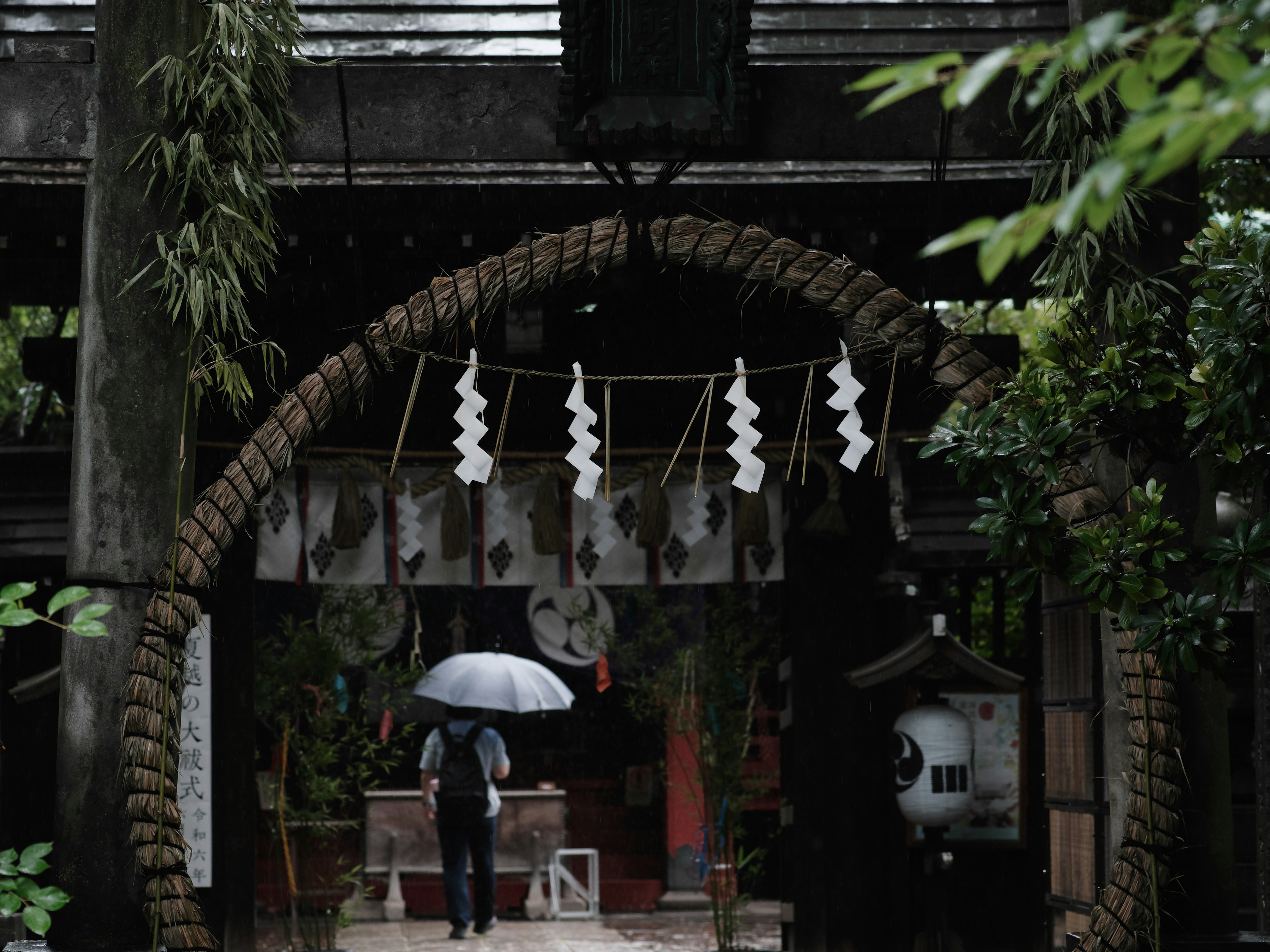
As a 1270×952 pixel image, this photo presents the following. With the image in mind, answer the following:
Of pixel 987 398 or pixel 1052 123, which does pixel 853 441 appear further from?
pixel 1052 123

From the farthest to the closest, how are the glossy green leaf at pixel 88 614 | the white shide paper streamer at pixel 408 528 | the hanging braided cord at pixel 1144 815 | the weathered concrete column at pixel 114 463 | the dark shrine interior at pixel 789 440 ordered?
the white shide paper streamer at pixel 408 528, the dark shrine interior at pixel 789 440, the weathered concrete column at pixel 114 463, the hanging braided cord at pixel 1144 815, the glossy green leaf at pixel 88 614

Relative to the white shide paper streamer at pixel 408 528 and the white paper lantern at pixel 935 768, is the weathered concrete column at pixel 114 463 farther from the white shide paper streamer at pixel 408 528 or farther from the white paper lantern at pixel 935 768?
the white paper lantern at pixel 935 768

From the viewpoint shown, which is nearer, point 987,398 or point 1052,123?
point 987,398

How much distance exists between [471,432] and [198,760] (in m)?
4.04

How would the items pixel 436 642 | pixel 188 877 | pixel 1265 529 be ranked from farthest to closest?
pixel 436 642, pixel 188 877, pixel 1265 529

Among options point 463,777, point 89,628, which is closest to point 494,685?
point 463,777

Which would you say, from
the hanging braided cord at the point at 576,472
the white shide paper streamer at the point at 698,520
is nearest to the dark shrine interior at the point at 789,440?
the hanging braided cord at the point at 576,472

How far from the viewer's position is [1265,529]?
12.1ft

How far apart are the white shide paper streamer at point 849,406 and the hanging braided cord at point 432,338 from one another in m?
0.13

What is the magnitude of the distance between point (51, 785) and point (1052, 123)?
6.88 metres

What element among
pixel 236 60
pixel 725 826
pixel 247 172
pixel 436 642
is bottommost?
pixel 725 826

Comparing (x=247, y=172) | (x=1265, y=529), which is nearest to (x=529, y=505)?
(x=247, y=172)

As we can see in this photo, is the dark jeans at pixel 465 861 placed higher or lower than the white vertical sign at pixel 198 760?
lower

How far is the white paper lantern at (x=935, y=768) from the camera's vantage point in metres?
7.79
